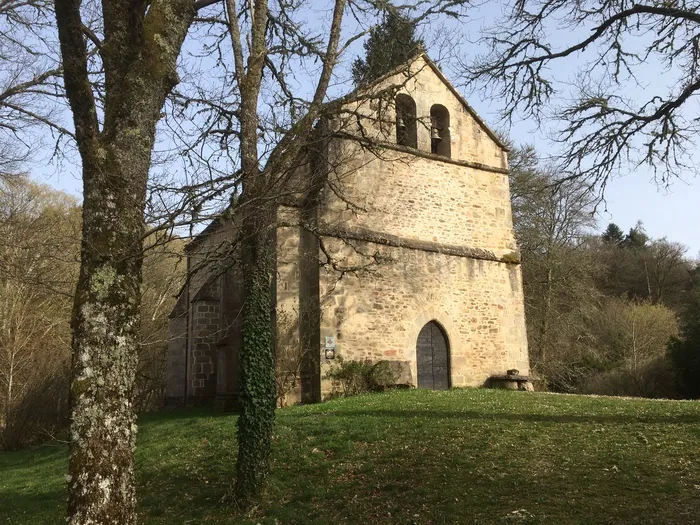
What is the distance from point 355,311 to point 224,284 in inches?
225

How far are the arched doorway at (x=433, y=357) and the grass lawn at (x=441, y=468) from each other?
3358 mm

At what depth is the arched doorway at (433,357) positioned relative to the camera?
1527 centimetres

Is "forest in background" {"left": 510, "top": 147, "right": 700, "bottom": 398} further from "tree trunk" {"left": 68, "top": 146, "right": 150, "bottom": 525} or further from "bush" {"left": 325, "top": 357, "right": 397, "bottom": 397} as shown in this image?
"tree trunk" {"left": 68, "top": 146, "right": 150, "bottom": 525}

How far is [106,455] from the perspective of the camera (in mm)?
4215

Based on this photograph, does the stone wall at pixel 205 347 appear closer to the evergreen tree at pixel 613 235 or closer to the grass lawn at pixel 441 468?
the grass lawn at pixel 441 468

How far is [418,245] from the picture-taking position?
1559 cm

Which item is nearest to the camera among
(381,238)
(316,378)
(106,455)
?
(106,455)

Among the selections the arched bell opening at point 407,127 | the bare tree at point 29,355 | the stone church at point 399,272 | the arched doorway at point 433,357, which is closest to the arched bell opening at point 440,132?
the stone church at point 399,272

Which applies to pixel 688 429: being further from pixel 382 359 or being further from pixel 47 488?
pixel 47 488

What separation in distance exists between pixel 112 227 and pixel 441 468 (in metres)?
5.25

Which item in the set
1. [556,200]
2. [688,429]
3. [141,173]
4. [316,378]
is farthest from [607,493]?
[556,200]

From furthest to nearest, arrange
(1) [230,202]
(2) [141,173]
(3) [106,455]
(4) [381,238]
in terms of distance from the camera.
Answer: (4) [381,238] → (1) [230,202] → (2) [141,173] → (3) [106,455]

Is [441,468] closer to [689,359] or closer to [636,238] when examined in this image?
[689,359]

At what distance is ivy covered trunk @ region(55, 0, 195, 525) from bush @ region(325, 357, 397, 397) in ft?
30.9
